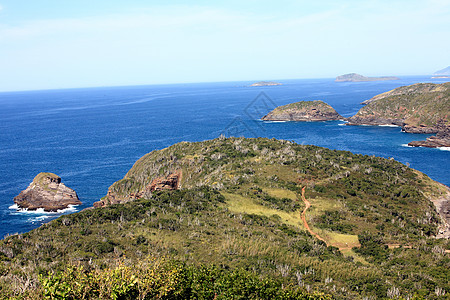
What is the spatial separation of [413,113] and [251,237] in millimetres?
173985

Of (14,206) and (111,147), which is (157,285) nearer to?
(14,206)

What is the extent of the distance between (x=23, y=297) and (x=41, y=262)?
41.8 ft

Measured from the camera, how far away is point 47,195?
3280 inches

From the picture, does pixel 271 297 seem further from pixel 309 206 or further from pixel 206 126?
pixel 206 126

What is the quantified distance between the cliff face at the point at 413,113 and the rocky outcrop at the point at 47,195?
153 meters

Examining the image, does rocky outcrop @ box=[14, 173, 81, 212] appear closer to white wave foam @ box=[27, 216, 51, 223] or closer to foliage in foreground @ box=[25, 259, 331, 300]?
white wave foam @ box=[27, 216, 51, 223]

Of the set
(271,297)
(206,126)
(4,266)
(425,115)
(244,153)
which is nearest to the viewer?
(271,297)

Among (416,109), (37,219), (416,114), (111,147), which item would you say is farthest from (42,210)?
(416,109)

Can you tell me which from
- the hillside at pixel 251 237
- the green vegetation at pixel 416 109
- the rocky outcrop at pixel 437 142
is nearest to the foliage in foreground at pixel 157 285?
the hillside at pixel 251 237

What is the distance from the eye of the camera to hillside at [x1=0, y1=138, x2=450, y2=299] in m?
25.6

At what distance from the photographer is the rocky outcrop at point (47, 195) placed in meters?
81.6

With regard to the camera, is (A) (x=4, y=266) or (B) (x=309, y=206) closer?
(A) (x=4, y=266)

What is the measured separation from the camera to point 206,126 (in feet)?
597

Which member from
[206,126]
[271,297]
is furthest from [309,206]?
[206,126]
